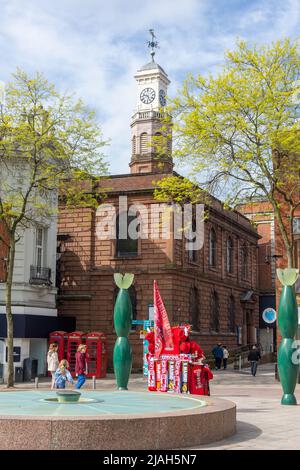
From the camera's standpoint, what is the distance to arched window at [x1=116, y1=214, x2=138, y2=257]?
126 feet

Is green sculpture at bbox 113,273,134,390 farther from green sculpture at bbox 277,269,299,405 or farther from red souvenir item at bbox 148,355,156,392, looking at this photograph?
green sculpture at bbox 277,269,299,405

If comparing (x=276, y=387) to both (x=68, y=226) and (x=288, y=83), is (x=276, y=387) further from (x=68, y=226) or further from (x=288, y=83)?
(x=68, y=226)

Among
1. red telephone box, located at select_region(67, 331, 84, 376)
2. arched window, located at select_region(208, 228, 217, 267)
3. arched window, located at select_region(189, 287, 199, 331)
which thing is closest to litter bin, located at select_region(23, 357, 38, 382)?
red telephone box, located at select_region(67, 331, 84, 376)

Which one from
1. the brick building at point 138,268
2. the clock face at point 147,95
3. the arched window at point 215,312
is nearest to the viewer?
the brick building at point 138,268

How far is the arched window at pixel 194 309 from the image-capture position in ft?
132

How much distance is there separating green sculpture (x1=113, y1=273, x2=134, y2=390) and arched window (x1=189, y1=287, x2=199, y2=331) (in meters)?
20.8

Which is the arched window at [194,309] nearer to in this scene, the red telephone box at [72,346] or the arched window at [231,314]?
the arched window at [231,314]

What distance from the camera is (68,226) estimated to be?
39656 mm

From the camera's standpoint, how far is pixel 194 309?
135ft

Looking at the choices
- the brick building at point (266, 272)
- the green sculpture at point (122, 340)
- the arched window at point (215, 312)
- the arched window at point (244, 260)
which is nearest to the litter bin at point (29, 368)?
the green sculpture at point (122, 340)

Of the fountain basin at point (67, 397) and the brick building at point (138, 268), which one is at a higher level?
the brick building at point (138, 268)

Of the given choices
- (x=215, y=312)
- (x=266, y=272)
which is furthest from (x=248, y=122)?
(x=266, y=272)

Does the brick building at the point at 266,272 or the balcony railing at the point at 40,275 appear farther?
the brick building at the point at 266,272

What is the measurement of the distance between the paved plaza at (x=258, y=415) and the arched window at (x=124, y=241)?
10.2m
